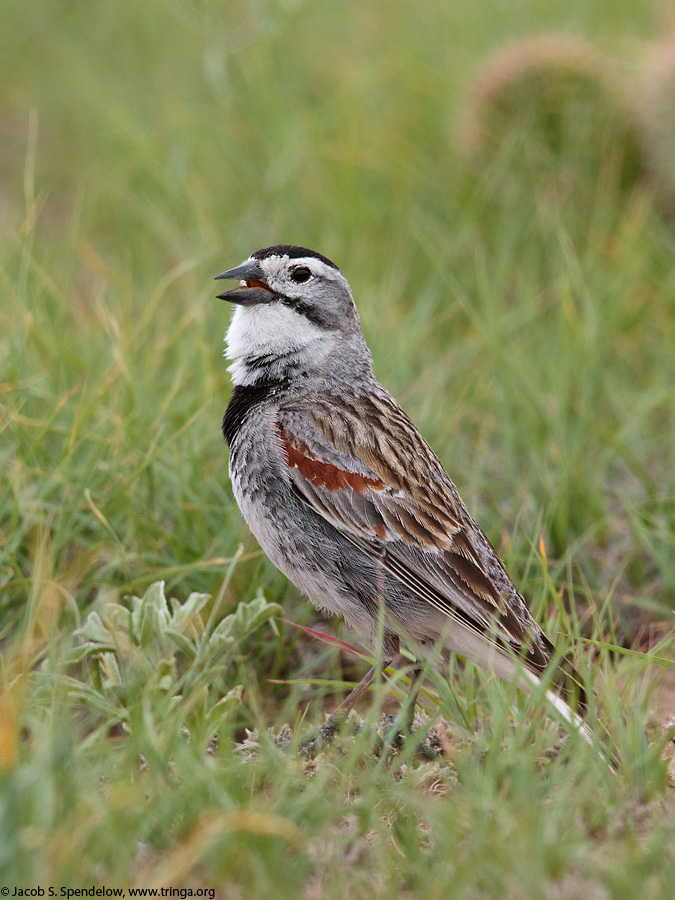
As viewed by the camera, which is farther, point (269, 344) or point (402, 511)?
point (269, 344)

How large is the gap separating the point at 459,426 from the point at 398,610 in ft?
6.02

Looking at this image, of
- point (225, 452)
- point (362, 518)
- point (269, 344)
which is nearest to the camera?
point (362, 518)

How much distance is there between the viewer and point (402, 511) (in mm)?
3881

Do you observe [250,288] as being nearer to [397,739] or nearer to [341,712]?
[341,712]

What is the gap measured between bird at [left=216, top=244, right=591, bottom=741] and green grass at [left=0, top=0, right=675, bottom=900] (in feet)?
0.69

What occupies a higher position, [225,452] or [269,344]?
[269,344]

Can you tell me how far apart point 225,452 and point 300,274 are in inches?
41.8

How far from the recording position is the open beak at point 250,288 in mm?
4137

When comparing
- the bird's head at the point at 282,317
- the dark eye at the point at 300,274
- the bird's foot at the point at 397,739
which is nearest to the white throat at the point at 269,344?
the bird's head at the point at 282,317

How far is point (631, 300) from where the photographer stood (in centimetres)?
650

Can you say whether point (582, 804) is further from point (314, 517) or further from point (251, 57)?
point (251, 57)

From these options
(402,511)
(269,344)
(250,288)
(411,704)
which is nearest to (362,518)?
(402,511)

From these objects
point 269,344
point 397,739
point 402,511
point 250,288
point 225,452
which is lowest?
point 397,739

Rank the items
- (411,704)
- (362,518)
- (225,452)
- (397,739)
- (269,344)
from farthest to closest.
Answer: (225,452), (269,344), (362,518), (397,739), (411,704)
